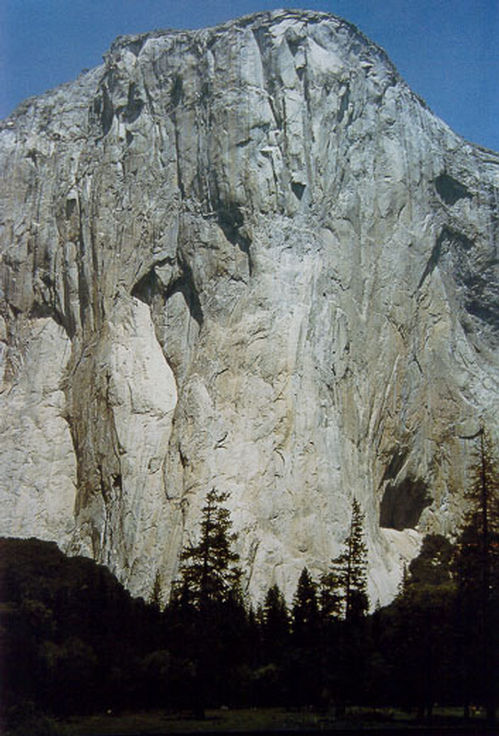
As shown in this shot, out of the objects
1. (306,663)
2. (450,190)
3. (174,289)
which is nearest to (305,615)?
(306,663)

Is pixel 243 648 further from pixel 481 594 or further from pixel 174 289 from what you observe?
pixel 174 289

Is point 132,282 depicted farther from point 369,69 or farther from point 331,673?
point 331,673

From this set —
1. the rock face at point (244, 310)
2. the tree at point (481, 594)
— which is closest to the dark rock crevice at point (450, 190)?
the rock face at point (244, 310)

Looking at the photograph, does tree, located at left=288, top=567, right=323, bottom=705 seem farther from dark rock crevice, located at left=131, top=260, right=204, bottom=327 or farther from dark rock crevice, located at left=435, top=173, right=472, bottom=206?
dark rock crevice, located at left=435, top=173, right=472, bottom=206

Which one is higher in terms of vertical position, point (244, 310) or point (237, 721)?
point (244, 310)

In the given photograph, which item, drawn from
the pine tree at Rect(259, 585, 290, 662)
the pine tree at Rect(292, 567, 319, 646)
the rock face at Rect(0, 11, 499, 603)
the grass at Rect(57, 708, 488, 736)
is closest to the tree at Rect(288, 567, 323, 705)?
the pine tree at Rect(292, 567, 319, 646)

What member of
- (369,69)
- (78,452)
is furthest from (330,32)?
(78,452)
